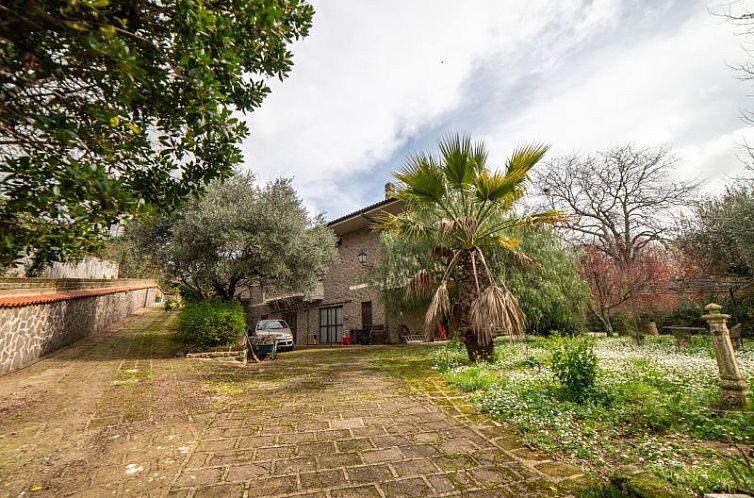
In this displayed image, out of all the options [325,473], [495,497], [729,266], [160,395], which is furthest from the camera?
[729,266]

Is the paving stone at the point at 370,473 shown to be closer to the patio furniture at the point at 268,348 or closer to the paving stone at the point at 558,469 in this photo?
the paving stone at the point at 558,469

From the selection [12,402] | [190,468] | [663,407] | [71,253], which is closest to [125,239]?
[12,402]

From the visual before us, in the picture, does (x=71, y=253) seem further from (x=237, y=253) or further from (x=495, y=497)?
(x=237, y=253)

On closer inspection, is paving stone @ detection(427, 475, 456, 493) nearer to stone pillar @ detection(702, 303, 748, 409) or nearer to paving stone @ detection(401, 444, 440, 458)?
paving stone @ detection(401, 444, 440, 458)

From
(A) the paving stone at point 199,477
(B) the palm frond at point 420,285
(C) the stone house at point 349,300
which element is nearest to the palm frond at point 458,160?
(B) the palm frond at point 420,285

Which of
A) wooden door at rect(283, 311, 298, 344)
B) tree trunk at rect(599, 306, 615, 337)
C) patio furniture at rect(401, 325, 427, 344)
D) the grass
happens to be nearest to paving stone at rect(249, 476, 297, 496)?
the grass

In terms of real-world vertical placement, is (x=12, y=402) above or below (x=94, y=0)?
below

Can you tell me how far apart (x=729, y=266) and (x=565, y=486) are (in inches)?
618

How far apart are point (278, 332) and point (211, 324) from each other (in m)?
5.40

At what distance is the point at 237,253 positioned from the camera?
9.88 metres

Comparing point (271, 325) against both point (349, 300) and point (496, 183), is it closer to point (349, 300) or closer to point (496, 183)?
point (349, 300)

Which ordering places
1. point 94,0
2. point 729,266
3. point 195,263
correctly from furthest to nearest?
point 729,266 → point 195,263 → point 94,0

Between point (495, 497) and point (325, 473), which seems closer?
point (495, 497)

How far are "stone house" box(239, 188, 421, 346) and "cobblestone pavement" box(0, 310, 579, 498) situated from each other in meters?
9.76
